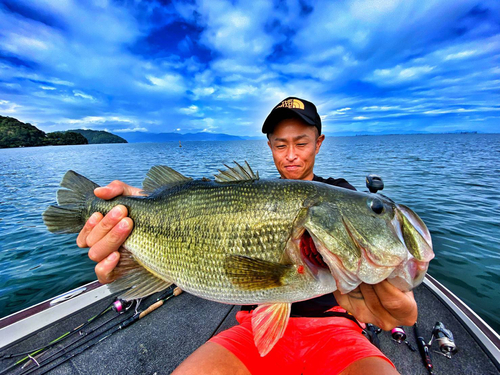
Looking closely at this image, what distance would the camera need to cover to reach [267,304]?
1.90 m

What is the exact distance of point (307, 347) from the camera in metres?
2.35

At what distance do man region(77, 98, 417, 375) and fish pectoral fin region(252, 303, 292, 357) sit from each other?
1.73 feet

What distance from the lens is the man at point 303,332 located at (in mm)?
1834

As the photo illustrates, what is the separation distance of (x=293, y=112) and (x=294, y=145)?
45 cm

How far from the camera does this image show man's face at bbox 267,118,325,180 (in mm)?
3215

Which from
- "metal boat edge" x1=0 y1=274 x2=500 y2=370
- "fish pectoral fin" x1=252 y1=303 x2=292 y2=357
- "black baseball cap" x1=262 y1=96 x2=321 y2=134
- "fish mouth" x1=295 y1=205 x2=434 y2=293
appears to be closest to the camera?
"fish mouth" x1=295 y1=205 x2=434 y2=293

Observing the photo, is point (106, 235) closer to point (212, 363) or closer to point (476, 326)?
point (212, 363)

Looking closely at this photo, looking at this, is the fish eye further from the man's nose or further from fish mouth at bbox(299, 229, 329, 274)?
the man's nose

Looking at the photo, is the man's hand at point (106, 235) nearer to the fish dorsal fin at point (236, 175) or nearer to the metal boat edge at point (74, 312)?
the fish dorsal fin at point (236, 175)

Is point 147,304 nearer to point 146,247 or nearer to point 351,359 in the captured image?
point 146,247

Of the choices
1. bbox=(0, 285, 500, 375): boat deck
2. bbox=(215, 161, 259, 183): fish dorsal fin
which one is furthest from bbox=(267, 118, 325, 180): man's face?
bbox=(0, 285, 500, 375): boat deck

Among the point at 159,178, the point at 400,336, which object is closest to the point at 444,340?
the point at 400,336

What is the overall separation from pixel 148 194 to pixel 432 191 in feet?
46.8

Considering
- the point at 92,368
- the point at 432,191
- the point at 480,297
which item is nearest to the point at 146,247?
the point at 92,368
